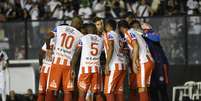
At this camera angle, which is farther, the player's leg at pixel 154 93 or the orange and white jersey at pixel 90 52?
the player's leg at pixel 154 93

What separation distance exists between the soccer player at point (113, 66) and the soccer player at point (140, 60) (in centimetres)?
30

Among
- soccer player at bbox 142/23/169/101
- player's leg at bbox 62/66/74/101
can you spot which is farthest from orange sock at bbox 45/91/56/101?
soccer player at bbox 142/23/169/101

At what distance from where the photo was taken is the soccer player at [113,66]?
18484mm

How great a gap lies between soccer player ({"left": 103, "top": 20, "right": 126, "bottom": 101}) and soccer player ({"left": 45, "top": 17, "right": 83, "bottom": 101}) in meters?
0.82

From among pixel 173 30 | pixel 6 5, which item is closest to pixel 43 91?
pixel 173 30

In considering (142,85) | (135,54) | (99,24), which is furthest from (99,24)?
(142,85)

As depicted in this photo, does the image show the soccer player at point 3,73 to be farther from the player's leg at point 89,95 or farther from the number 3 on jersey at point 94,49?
the number 3 on jersey at point 94,49

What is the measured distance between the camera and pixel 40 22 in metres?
26.2

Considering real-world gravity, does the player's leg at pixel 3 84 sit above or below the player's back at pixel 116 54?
below

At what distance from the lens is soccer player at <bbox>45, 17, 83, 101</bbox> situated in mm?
19000

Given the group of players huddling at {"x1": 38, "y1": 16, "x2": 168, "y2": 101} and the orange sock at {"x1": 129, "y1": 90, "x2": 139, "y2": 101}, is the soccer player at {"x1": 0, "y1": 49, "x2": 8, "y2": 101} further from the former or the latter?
the orange sock at {"x1": 129, "y1": 90, "x2": 139, "y2": 101}

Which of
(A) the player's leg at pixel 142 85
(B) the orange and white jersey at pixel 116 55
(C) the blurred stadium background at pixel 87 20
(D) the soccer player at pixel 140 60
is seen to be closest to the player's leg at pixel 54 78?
(B) the orange and white jersey at pixel 116 55

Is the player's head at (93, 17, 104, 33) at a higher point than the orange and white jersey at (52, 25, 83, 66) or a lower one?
higher

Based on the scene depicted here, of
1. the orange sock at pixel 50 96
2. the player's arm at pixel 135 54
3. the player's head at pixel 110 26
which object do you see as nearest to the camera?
the player's arm at pixel 135 54
